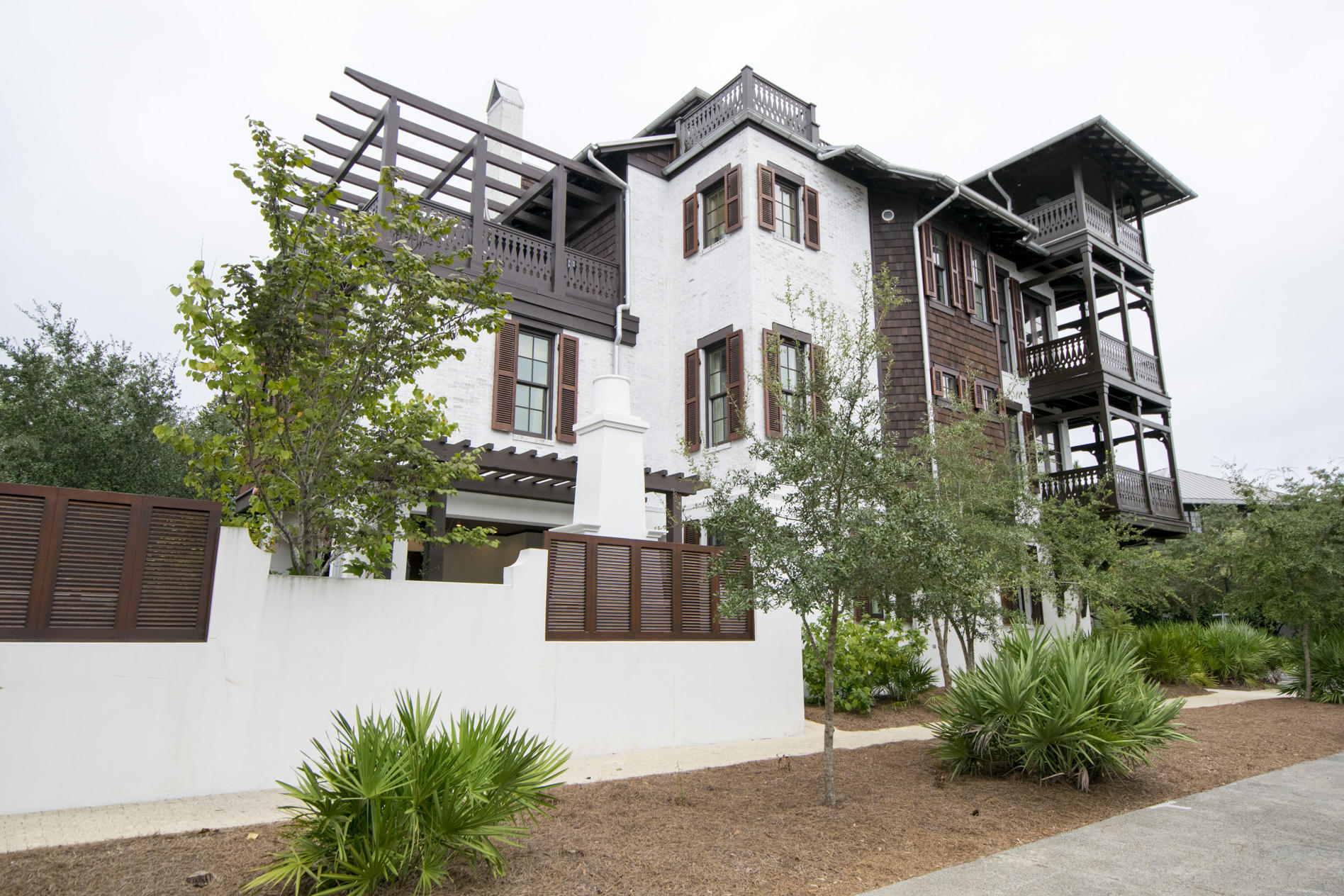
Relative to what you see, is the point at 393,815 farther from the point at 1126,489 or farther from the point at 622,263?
the point at 1126,489

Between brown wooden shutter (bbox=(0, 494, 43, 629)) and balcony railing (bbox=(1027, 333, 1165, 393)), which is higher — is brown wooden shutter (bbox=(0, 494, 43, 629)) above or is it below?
below

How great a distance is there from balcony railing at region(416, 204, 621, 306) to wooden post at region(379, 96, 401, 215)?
1.07m

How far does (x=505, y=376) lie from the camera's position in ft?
43.1

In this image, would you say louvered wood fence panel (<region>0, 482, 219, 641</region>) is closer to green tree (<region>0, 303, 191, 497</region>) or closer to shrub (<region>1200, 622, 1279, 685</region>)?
green tree (<region>0, 303, 191, 497</region>)

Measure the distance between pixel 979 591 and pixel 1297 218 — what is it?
29944mm

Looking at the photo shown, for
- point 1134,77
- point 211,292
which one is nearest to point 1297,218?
point 1134,77

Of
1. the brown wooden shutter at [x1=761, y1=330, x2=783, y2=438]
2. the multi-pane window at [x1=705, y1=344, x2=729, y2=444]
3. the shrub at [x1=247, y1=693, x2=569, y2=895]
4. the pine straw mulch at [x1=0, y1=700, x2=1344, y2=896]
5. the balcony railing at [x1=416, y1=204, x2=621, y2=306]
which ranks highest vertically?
the balcony railing at [x1=416, y1=204, x2=621, y2=306]

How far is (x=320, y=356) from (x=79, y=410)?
14198 millimetres

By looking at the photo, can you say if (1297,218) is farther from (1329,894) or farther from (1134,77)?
(1329,894)

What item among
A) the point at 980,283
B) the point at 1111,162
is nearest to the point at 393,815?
the point at 980,283

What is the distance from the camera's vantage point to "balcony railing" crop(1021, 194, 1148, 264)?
19.5 m

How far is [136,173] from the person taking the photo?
58.3 ft

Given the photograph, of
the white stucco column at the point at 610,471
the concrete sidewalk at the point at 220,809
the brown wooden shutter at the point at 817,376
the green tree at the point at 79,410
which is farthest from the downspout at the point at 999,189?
the green tree at the point at 79,410

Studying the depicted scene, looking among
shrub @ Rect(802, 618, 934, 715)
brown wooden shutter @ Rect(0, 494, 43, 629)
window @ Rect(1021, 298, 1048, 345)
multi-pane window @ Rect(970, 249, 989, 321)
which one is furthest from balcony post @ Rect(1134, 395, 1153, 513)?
brown wooden shutter @ Rect(0, 494, 43, 629)
